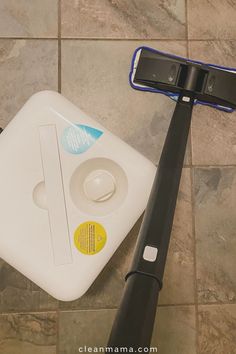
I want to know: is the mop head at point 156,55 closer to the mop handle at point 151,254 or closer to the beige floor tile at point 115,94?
the beige floor tile at point 115,94

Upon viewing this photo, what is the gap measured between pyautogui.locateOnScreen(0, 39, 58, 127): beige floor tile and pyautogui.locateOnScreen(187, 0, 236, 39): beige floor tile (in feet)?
1.25

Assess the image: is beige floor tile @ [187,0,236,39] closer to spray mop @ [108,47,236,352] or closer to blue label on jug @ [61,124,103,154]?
spray mop @ [108,47,236,352]

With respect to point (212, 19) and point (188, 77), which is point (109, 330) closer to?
point (188, 77)

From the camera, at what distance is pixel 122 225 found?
2.51 feet

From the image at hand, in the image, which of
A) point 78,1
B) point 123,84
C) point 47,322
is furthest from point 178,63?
point 47,322

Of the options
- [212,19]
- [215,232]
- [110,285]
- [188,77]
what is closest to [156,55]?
[188,77]

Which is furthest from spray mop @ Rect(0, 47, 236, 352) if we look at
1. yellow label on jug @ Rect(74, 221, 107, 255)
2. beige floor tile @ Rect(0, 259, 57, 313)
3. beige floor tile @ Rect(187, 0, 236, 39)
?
beige floor tile @ Rect(187, 0, 236, 39)

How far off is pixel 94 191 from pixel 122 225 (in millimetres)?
89

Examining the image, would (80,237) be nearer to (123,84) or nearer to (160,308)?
(160,308)

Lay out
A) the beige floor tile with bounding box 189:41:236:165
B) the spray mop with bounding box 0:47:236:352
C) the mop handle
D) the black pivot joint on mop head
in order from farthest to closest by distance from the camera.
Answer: the beige floor tile with bounding box 189:41:236:165, the black pivot joint on mop head, the spray mop with bounding box 0:47:236:352, the mop handle

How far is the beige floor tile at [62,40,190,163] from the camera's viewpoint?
1030 millimetres

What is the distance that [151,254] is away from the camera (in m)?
0.66

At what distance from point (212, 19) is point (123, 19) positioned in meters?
0.24

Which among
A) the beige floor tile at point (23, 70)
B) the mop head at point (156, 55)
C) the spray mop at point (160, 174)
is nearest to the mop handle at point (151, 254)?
the spray mop at point (160, 174)
